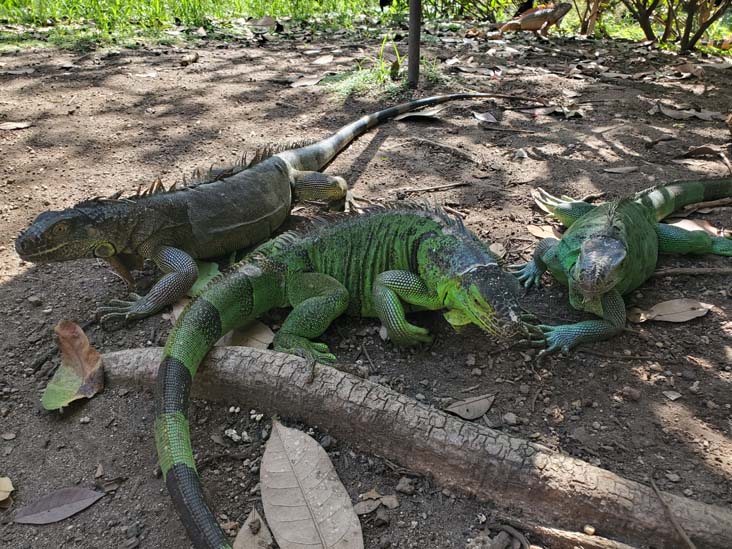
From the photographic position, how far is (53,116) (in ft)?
19.1

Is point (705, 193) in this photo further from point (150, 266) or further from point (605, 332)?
point (150, 266)

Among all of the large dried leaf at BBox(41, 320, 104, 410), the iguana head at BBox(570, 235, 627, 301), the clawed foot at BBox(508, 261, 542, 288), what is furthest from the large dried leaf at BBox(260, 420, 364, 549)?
the clawed foot at BBox(508, 261, 542, 288)

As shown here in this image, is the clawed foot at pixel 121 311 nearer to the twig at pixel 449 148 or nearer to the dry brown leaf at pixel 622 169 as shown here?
the twig at pixel 449 148

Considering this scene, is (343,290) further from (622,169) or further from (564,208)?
(622,169)

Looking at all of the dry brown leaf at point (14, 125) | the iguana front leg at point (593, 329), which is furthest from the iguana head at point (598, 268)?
the dry brown leaf at point (14, 125)

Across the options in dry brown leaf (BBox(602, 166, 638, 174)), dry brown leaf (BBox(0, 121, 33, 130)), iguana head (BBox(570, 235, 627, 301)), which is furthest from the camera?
dry brown leaf (BBox(0, 121, 33, 130))

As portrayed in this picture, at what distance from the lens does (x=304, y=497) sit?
7.22ft

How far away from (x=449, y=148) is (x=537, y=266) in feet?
7.16

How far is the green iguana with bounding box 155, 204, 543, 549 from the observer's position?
8.23ft

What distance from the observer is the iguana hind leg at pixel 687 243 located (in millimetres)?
3641

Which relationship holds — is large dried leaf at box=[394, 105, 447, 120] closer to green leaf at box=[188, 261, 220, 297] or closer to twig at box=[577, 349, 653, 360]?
green leaf at box=[188, 261, 220, 297]

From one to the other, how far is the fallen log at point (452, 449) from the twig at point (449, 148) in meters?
3.24

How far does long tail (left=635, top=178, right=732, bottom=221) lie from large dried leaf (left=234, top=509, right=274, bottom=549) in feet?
10.4

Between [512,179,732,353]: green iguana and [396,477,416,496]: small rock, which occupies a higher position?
[512,179,732,353]: green iguana
